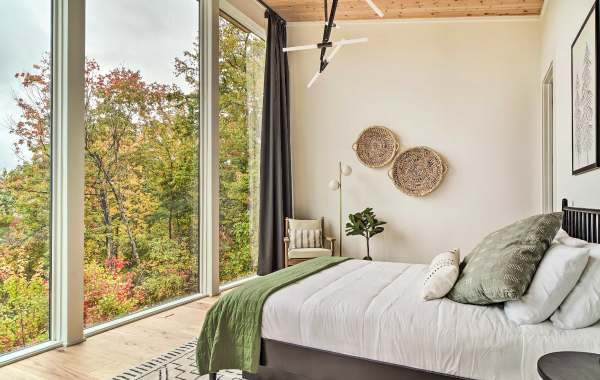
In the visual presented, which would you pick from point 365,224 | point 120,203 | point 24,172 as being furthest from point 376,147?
point 24,172

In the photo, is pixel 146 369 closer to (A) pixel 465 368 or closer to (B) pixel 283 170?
(A) pixel 465 368

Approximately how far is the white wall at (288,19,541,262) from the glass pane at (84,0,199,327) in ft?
6.22

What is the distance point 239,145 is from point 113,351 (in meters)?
2.69

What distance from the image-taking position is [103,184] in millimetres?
3098

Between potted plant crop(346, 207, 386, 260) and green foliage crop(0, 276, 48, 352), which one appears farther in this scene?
potted plant crop(346, 207, 386, 260)

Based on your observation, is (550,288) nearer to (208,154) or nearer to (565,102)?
(565,102)

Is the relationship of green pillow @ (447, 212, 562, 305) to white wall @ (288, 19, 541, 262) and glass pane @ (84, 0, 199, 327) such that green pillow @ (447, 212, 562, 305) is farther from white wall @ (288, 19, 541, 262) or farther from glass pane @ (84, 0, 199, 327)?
white wall @ (288, 19, 541, 262)

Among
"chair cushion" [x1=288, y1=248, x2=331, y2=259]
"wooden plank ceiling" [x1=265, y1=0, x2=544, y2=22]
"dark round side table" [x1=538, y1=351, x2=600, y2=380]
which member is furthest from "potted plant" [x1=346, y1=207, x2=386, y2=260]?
"dark round side table" [x1=538, y1=351, x2=600, y2=380]

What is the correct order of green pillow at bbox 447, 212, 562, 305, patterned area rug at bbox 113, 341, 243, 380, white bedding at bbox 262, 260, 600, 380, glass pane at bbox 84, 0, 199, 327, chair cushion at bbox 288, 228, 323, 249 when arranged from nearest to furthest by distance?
white bedding at bbox 262, 260, 600, 380, green pillow at bbox 447, 212, 562, 305, patterned area rug at bbox 113, 341, 243, 380, glass pane at bbox 84, 0, 199, 327, chair cushion at bbox 288, 228, 323, 249

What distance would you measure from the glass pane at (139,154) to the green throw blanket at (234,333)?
4.62 feet

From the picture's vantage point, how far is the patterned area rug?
226 cm

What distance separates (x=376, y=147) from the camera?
5113mm

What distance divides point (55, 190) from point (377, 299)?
231 centimetres

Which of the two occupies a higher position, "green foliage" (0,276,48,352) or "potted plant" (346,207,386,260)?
"potted plant" (346,207,386,260)
